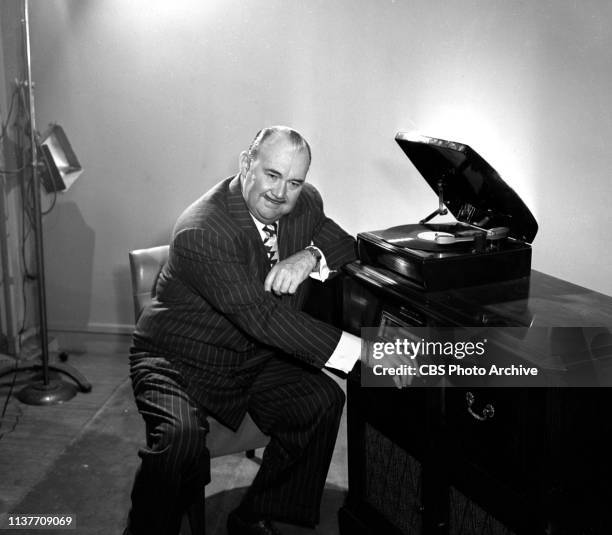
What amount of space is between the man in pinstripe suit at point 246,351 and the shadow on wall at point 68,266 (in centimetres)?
166

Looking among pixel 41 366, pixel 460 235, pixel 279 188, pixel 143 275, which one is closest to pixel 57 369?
pixel 41 366

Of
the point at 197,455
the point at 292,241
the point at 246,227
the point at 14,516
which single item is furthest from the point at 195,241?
the point at 14,516

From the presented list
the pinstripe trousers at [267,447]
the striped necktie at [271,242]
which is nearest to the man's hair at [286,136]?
the striped necktie at [271,242]

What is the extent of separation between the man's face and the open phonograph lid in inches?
13.4

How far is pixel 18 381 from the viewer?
4.11 m

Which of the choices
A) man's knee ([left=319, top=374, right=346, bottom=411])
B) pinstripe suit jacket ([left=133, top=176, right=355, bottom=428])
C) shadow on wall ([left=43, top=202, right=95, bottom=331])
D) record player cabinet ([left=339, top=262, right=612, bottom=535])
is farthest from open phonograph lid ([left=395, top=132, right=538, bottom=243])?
shadow on wall ([left=43, top=202, right=95, bottom=331])

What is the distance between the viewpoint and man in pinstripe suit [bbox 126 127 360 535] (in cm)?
247

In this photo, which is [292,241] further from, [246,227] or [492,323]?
[492,323]

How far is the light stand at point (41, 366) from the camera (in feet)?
12.4

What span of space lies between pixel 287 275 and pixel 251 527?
34.6 inches

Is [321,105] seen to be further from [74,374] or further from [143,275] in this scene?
[74,374]

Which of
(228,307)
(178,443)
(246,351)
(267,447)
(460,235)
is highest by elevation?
(460,235)

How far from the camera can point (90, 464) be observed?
3.29 meters

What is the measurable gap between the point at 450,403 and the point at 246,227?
2.92 feet
